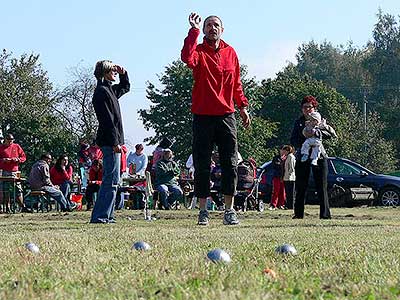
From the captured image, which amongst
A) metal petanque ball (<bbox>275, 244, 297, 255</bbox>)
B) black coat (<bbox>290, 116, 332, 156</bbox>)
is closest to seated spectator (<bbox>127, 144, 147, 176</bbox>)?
black coat (<bbox>290, 116, 332, 156</bbox>)

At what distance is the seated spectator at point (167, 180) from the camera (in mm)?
19547

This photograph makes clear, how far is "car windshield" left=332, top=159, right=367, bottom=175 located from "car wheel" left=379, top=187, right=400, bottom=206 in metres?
0.83

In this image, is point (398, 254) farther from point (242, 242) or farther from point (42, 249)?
point (42, 249)

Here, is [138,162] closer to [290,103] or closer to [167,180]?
[167,180]

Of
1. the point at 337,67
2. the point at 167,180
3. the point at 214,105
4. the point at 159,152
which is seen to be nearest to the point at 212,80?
the point at 214,105

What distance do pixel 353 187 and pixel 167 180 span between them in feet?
18.8

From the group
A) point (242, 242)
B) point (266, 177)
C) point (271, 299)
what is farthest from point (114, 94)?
point (266, 177)

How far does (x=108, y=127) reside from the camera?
10.2 meters

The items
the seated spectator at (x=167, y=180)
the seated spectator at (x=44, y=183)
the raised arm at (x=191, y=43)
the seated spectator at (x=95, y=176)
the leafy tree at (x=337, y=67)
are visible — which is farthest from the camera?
the leafy tree at (x=337, y=67)

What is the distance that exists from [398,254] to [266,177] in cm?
1827

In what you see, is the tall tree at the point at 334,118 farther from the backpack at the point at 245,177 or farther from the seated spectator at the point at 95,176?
the seated spectator at the point at 95,176

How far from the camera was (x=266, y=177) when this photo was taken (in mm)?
23859

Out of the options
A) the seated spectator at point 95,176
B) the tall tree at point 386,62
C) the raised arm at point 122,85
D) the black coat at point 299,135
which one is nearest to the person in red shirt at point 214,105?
the raised arm at point 122,85

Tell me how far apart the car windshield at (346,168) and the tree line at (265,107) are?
12.7 m
